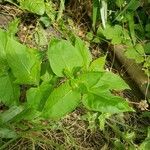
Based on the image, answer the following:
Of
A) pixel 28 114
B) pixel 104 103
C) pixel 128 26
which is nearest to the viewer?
pixel 104 103

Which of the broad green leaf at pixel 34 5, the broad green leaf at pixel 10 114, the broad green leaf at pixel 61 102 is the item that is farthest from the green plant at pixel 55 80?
the broad green leaf at pixel 34 5

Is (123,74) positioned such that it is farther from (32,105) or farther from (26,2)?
(32,105)

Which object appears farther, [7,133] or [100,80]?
[7,133]

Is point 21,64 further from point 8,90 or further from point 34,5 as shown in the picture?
point 34,5

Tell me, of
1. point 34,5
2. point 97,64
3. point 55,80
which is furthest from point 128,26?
point 55,80

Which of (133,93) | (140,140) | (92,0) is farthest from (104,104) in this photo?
(92,0)

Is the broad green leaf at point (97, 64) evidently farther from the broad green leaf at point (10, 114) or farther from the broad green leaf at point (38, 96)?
the broad green leaf at point (10, 114)
